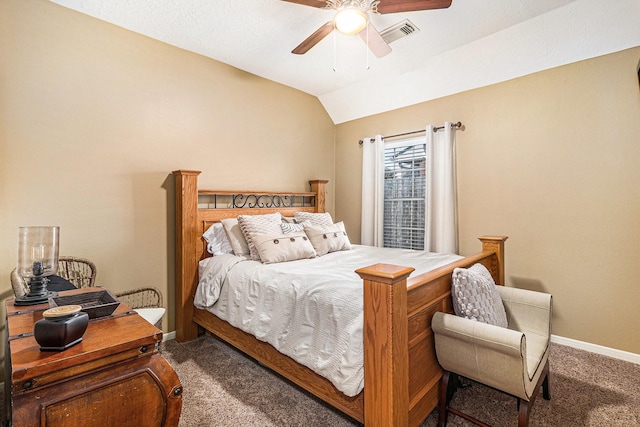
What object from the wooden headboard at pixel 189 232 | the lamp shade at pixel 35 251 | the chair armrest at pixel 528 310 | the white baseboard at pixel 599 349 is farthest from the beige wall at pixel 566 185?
the lamp shade at pixel 35 251

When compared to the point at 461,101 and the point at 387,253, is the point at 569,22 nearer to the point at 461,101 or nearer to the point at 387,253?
the point at 461,101

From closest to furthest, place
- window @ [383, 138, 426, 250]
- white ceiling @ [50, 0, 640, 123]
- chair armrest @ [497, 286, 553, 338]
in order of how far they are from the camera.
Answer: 1. chair armrest @ [497, 286, 553, 338]
2. white ceiling @ [50, 0, 640, 123]
3. window @ [383, 138, 426, 250]

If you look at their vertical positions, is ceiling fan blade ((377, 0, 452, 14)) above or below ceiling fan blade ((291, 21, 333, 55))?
below

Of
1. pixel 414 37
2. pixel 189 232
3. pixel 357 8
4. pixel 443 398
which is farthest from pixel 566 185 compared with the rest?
pixel 189 232

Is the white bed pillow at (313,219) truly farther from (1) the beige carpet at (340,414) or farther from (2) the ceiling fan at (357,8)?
(2) the ceiling fan at (357,8)

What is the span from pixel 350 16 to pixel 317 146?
246cm

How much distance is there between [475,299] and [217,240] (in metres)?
2.30

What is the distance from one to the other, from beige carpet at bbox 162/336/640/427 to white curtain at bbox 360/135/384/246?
7.23 ft

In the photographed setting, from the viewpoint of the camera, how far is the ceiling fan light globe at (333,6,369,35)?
2.01m

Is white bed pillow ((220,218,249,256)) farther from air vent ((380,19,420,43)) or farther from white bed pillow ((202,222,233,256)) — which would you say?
air vent ((380,19,420,43))

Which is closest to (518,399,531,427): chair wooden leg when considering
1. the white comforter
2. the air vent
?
the white comforter

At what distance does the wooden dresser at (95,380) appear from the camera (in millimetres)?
877

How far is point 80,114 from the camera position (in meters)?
2.47

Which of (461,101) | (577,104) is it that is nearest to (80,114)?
(461,101)
